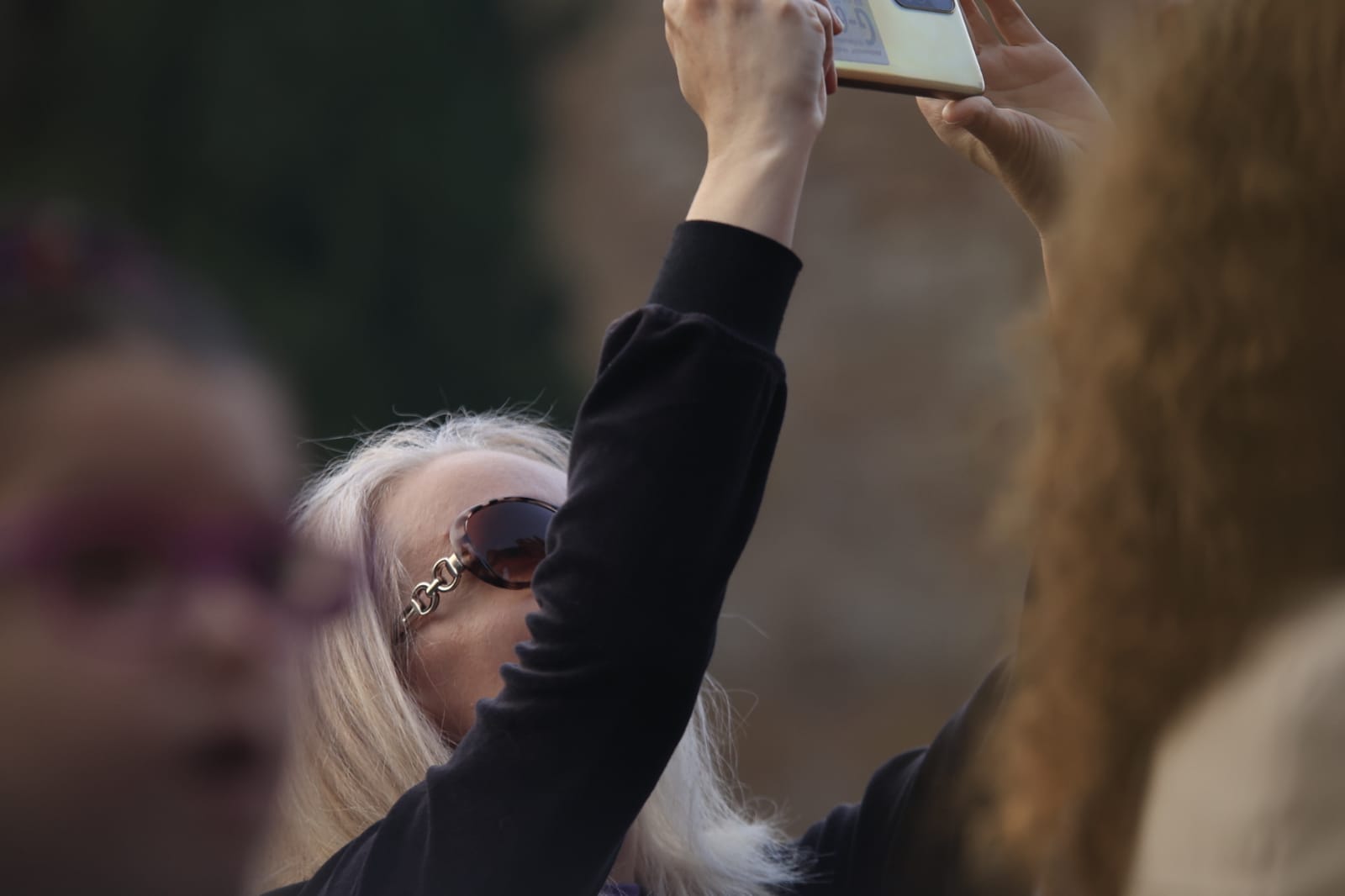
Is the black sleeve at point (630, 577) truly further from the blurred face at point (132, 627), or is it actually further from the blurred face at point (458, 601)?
the blurred face at point (458, 601)

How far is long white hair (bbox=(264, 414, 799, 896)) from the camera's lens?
1.69 meters

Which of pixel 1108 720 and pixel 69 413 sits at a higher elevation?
pixel 69 413

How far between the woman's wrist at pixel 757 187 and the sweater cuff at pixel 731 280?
13 mm

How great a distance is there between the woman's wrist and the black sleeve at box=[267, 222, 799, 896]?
2 centimetres

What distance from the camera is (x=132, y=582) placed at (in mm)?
563

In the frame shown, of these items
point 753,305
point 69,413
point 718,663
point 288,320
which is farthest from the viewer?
point 718,663

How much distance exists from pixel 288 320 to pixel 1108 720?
7.92 meters

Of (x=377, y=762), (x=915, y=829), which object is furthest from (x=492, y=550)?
(x=915, y=829)

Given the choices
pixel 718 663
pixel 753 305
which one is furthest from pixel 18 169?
pixel 753 305

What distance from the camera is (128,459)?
0.56 metres

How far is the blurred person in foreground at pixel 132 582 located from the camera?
54cm

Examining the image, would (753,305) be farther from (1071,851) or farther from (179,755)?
(179,755)

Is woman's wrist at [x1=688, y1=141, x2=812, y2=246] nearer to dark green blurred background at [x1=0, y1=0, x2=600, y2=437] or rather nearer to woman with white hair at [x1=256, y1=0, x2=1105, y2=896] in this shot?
woman with white hair at [x1=256, y1=0, x2=1105, y2=896]

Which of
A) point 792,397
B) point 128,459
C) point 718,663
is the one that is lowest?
point 718,663
